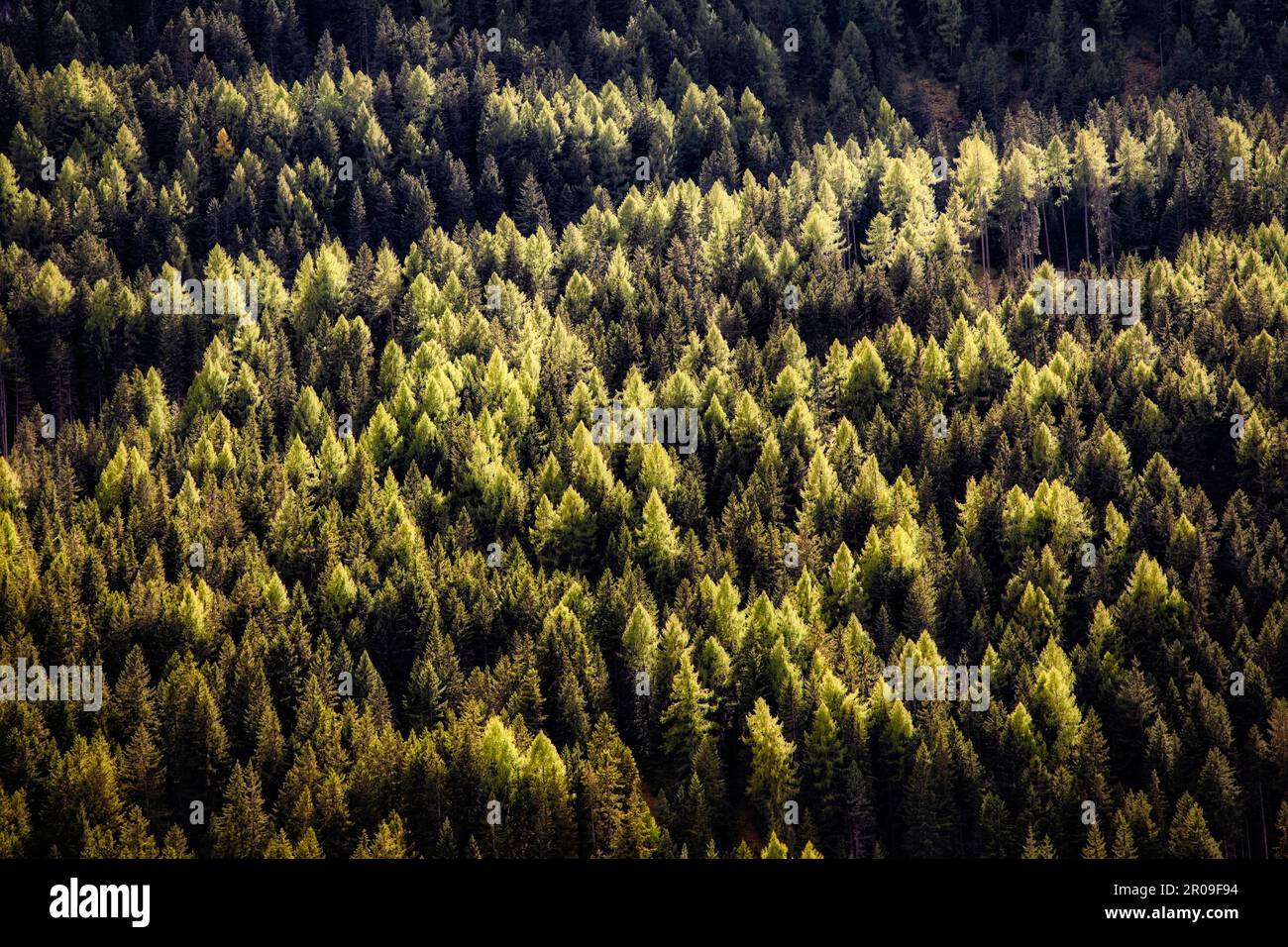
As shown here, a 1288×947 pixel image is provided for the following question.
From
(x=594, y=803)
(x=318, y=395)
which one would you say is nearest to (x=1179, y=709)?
(x=594, y=803)

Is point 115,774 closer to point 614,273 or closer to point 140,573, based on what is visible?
point 140,573

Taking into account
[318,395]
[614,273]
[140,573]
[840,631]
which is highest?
[614,273]
